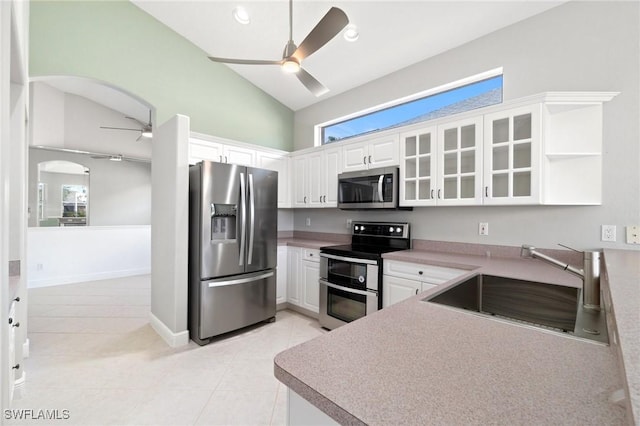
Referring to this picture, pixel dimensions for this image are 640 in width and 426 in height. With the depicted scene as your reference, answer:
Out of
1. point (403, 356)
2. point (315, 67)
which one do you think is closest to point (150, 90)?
point (315, 67)

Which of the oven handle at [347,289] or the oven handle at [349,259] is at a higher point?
the oven handle at [349,259]

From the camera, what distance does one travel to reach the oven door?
2.77m

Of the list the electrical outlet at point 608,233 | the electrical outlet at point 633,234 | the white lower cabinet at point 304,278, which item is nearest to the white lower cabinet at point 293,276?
the white lower cabinet at point 304,278

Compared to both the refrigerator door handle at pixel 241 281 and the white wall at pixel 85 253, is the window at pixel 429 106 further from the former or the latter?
the white wall at pixel 85 253

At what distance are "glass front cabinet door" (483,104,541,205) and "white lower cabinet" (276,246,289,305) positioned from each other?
2.39m

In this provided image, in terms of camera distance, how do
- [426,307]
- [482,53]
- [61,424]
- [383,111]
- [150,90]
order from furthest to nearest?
1. [383,111]
2. [150,90]
3. [482,53]
4. [61,424]
5. [426,307]

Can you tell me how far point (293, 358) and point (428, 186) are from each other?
2.49 meters

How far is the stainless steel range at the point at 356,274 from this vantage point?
2.75 metres

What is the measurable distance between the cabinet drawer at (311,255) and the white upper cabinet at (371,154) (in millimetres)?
1074

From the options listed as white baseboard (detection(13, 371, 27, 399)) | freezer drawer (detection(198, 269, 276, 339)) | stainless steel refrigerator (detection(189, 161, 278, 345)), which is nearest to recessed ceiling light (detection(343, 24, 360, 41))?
stainless steel refrigerator (detection(189, 161, 278, 345))

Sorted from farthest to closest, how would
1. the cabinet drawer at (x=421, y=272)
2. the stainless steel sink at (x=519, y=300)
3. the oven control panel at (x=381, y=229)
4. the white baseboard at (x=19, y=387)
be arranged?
the oven control panel at (x=381, y=229)
the cabinet drawer at (x=421, y=272)
the white baseboard at (x=19, y=387)
the stainless steel sink at (x=519, y=300)

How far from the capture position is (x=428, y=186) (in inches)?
111

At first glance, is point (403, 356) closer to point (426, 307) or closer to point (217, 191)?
point (426, 307)

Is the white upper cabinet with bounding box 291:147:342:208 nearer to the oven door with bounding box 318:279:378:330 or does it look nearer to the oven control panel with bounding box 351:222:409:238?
the oven control panel with bounding box 351:222:409:238
